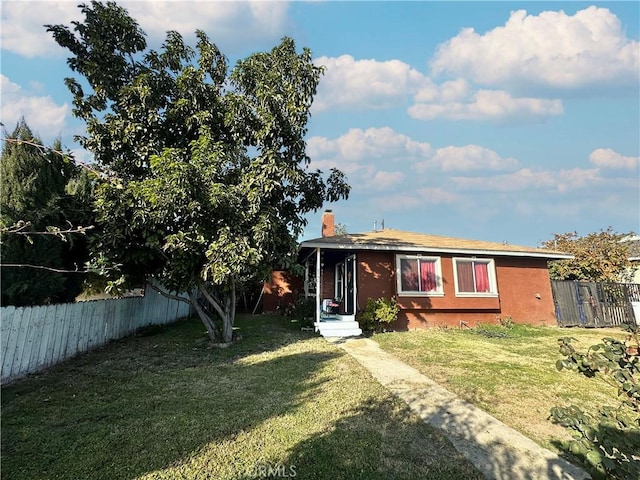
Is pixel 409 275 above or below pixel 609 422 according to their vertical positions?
above

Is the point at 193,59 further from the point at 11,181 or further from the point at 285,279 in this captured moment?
the point at 285,279

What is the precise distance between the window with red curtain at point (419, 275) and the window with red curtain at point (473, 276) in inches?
41.6

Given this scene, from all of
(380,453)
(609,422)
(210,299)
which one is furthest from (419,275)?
(609,422)

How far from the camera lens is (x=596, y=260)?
59.6 feet

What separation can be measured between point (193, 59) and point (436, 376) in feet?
32.2

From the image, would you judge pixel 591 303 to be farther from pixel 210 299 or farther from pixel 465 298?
pixel 210 299

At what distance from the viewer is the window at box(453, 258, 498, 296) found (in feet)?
43.3

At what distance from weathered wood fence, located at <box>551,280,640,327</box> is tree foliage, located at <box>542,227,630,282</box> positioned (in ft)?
8.15

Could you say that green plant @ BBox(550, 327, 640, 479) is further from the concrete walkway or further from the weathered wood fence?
the weathered wood fence

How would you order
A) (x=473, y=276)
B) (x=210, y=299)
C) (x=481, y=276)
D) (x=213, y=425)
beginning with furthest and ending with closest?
(x=481, y=276)
(x=473, y=276)
(x=210, y=299)
(x=213, y=425)

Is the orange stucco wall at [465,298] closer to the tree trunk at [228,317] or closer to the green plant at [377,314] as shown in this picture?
the green plant at [377,314]

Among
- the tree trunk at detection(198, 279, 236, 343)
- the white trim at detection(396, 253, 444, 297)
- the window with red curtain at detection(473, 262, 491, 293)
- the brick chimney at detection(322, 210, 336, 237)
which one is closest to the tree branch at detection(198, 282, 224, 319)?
the tree trunk at detection(198, 279, 236, 343)

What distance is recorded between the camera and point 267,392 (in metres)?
5.73

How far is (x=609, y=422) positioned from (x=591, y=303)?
16184 millimetres
